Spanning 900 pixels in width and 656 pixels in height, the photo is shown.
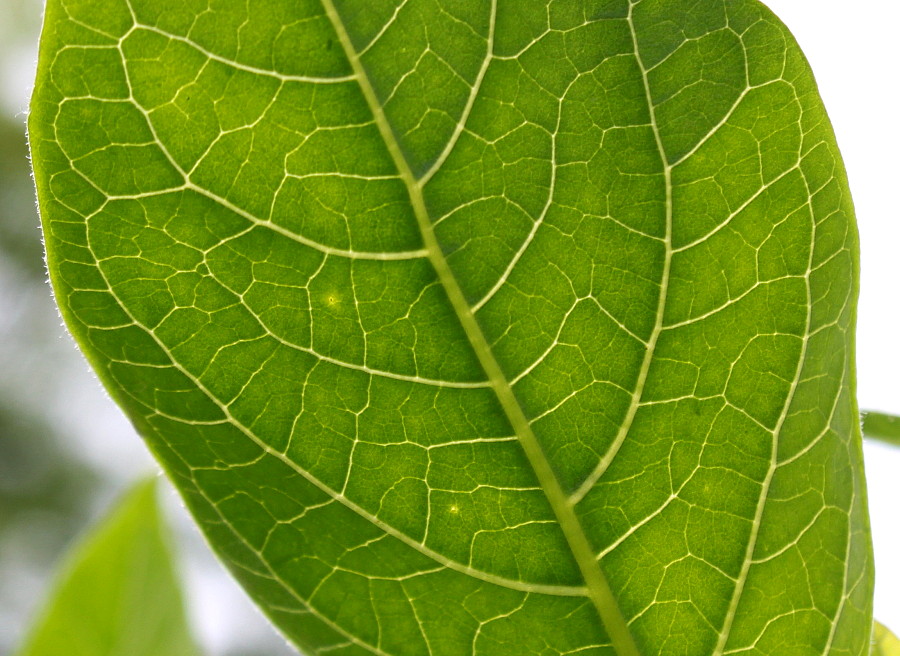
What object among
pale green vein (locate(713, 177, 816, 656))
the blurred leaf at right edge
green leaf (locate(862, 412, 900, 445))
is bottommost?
the blurred leaf at right edge

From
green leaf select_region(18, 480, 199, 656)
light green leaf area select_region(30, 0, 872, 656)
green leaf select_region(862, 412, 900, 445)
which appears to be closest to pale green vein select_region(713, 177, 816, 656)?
light green leaf area select_region(30, 0, 872, 656)

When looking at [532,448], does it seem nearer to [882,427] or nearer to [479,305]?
[479,305]

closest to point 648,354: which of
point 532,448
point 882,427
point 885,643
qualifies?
point 532,448

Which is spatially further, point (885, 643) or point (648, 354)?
point (885, 643)

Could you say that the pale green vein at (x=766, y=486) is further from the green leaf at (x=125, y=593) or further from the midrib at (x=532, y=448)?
the green leaf at (x=125, y=593)

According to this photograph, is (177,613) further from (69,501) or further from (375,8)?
(69,501)

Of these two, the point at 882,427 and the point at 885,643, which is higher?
the point at 882,427

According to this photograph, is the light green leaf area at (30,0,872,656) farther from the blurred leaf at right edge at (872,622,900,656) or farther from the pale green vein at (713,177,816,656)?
the blurred leaf at right edge at (872,622,900,656)
